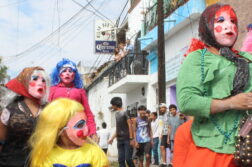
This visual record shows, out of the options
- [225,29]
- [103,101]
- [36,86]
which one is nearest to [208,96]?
[225,29]

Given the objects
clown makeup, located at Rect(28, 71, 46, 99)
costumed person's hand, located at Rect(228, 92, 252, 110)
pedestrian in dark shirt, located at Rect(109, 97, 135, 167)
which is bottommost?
pedestrian in dark shirt, located at Rect(109, 97, 135, 167)

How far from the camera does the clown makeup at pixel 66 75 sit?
18.5 feet

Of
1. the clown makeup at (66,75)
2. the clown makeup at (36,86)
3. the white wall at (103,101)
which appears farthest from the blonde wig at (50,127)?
→ the white wall at (103,101)

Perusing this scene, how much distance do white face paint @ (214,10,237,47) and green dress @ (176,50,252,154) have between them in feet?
0.38

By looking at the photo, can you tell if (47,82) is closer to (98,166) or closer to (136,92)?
(98,166)

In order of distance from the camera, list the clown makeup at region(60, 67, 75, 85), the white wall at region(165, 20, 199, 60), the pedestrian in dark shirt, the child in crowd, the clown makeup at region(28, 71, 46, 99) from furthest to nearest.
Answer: the white wall at region(165, 20, 199, 60) < the pedestrian in dark shirt < the clown makeup at region(60, 67, 75, 85) < the clown makeup at region(28, 71, 46, 99) < the child in crowd

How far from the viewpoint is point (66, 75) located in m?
5.66

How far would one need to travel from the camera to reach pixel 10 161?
4.08 metres

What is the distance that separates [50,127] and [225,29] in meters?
1.70

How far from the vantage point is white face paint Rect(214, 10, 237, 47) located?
274 centimetres

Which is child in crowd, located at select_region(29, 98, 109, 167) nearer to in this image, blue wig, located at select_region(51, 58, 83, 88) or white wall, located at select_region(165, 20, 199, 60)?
blue wig, located at select_region(51, 58, 83, 88)

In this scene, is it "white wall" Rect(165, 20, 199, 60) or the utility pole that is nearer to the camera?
the utility pole

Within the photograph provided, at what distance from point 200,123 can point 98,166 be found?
1.27m

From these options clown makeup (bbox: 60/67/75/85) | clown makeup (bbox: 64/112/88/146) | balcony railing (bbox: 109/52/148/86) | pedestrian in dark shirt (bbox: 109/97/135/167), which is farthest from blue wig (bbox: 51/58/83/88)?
balcony railing (bbox: 109/52/148/86)
